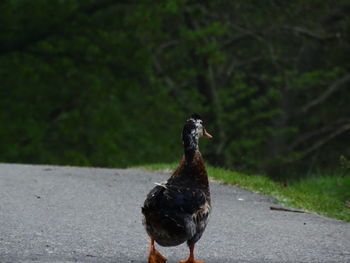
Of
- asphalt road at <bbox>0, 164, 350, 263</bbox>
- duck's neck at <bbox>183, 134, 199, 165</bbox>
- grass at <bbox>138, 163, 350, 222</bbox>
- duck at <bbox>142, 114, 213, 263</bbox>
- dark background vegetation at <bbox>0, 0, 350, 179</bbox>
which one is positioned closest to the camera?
duck at <bbox>142, 114, 213, 263</bbox>

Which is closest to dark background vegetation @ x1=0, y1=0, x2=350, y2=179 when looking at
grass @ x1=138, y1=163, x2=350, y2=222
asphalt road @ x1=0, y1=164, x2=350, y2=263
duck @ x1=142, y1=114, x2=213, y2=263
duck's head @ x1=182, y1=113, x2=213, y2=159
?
grass @ x1=138, y1=163, x2=350, y2=222

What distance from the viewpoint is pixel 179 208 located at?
21.2ft

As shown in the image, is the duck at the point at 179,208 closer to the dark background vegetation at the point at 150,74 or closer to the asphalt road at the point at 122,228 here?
the asphalt road at the point at 122,228

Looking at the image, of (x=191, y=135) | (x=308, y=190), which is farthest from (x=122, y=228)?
(x=308, y=190)

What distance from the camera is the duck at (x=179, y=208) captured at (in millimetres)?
6402

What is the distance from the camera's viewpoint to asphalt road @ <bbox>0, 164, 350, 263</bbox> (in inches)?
298

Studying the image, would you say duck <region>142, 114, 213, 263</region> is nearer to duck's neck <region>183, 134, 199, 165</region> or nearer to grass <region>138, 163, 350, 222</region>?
duck's neck <region>183, 134, 199, 165</region>

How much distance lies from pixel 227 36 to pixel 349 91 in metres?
4.36

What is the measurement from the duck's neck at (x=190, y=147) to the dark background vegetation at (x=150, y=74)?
17076mm

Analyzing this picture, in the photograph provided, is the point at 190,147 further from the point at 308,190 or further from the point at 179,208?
the point at 308,190

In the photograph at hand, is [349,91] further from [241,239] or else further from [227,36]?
[241,239]

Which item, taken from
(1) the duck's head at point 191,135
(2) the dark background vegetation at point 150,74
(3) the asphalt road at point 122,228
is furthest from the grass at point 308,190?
(2) the dark background vegetation at point 150,74

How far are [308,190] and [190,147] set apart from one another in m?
6.12

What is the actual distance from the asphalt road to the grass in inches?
11.6
